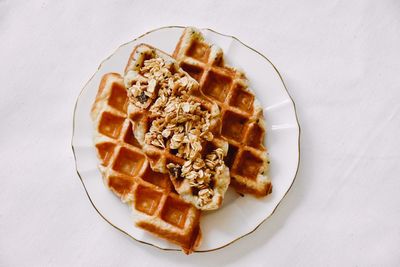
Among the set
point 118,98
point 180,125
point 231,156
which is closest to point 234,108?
point 231,156

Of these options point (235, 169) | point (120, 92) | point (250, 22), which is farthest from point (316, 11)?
point (120, 92)

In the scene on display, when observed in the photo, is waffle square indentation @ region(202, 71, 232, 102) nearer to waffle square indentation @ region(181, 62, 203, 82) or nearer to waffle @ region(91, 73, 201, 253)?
waffle square indentation @ region(181, 62, 203, 82)

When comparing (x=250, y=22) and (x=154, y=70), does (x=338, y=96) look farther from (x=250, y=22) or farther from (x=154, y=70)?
(x=154, y=70)

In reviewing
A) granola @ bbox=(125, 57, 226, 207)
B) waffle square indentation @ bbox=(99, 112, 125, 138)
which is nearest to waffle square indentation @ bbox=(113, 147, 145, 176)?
waffle square indentation @ bbox=(99, 112, 125, 138)

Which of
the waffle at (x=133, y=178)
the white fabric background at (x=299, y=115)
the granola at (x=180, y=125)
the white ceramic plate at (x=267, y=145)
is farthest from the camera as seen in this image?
the white fabric background at (x=299, y=115)

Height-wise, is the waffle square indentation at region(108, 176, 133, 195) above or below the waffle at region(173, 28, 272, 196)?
below

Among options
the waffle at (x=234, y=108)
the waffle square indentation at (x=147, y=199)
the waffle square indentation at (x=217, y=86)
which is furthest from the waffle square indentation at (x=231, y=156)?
the waffle square indentation at (x=147, y=199)

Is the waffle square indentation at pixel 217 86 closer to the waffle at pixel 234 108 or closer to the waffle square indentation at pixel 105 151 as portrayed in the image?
the waffle at pixel 234 108
